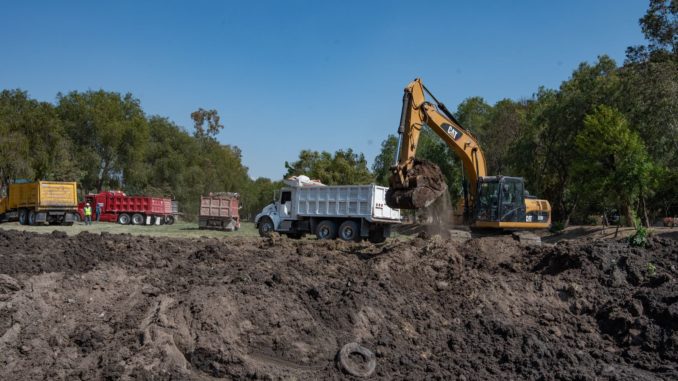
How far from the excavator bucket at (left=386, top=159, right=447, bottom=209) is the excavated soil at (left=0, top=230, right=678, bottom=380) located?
2091 millimetres

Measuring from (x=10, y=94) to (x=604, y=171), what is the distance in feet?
140

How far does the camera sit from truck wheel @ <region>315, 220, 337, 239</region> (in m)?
23.1

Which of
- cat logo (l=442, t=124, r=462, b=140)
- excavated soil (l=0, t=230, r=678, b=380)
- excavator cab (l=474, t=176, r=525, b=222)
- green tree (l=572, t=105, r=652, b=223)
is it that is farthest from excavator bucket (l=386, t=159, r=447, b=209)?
green tree (l=572, t=105, r=652, b=223)

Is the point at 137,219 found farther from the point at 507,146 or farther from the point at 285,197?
the point at 507,146

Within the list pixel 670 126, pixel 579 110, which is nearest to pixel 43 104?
pixel 579 110

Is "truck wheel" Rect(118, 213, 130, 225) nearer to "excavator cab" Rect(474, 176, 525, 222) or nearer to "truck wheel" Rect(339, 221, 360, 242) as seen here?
"truck wheel" Rect(339, 221, 360, 242)

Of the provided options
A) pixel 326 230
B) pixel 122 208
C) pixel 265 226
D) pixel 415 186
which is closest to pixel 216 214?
pixel 265 226

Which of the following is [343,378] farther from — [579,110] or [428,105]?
[579,110]

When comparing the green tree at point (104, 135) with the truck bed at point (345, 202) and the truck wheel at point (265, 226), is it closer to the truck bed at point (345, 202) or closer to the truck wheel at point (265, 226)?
the truck wheel at point (265, 226)

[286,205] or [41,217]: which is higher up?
[286,205]

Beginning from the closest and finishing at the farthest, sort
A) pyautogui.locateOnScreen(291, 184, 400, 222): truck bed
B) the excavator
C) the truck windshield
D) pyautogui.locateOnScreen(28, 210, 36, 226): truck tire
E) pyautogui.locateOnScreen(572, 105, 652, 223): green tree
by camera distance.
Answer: the excavator → pyautogui.locateOnScreen(291, 184, 400, 222): truck bed → the truck windshield → pyautogui.locateOnScreen(572, 105, 652, 223): green tree → pyautogui.locateOnScreen(28, 210, 36, 226): truck tire

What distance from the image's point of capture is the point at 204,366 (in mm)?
6570

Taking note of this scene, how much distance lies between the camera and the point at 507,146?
38.6 meters

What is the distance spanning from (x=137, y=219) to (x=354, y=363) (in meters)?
34.6
